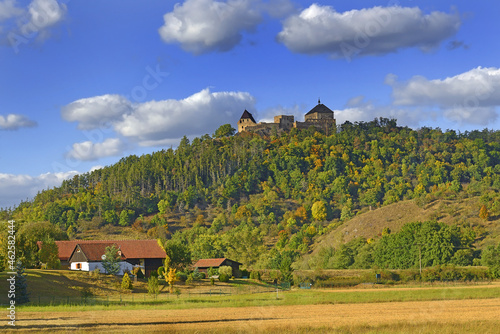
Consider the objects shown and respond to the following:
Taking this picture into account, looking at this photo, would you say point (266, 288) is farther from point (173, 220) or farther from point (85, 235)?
point (173, 220)

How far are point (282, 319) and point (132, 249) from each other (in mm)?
54804

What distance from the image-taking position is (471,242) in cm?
11638

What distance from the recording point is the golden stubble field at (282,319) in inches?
1424

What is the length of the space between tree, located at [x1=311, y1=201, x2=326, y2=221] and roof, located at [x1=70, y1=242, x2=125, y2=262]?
92132 millimetres

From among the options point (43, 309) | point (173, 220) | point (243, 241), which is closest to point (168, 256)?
point (243, 241)

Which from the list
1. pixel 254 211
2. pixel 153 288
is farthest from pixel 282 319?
pixel 254 211

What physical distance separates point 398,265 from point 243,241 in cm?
3335

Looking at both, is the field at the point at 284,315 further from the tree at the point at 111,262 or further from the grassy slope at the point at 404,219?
the grassy slope at the point at 404,219

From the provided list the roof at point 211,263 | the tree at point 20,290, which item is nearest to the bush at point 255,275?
the roof at point 211,263

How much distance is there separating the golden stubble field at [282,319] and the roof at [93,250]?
40.4 meters

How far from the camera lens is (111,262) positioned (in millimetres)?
81438

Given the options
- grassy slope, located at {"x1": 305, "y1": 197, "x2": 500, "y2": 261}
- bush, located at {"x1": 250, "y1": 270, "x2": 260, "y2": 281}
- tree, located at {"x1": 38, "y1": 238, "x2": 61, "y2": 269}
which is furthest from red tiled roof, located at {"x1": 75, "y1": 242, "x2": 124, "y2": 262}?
grassy slope, located at {"x1": 305, "y1": 197, "x2": 500, "y2": 261}

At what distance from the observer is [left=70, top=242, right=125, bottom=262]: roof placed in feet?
287

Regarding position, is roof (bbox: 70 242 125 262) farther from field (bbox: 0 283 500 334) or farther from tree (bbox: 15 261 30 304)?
tree (bbox: 15 261 30 304)
